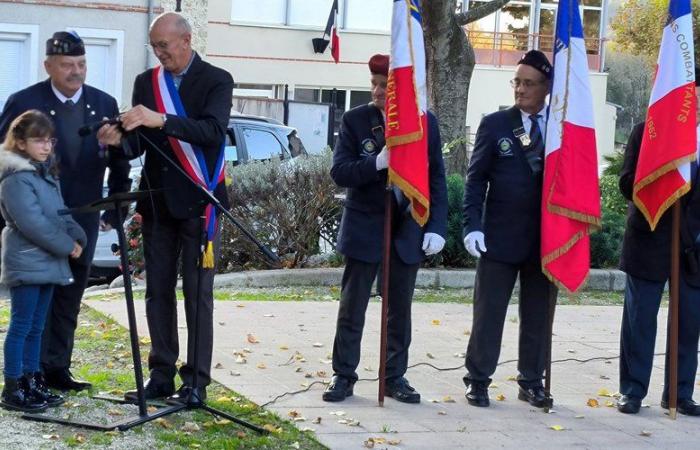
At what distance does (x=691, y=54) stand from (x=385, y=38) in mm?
27880

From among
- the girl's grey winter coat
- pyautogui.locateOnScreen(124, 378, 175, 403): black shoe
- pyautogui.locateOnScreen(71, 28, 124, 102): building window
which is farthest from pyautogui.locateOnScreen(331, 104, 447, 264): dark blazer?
pyautogui.locateOnScreen(71, 28, 124, 102): building window

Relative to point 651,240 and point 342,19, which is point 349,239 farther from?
point 342,19

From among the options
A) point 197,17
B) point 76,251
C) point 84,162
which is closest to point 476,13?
point 84,162

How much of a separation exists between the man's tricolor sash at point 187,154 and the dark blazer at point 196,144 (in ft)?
0.13

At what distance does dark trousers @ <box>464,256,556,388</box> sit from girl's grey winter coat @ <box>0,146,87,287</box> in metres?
2.45

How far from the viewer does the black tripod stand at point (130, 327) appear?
246 inches

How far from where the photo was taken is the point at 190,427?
657 cm

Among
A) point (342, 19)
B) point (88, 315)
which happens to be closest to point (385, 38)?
point (342, 19)

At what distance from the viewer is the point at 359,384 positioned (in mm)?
7926

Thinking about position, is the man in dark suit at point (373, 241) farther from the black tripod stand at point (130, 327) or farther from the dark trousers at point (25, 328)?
the dark trousers at point (25, 328)

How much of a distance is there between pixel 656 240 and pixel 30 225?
12.1 ft

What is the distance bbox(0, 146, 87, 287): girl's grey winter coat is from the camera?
6629 mm

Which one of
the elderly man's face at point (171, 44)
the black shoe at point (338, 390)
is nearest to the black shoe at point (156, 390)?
the black shoe at point (338, 390)

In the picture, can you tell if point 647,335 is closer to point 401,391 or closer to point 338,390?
point 401,391
